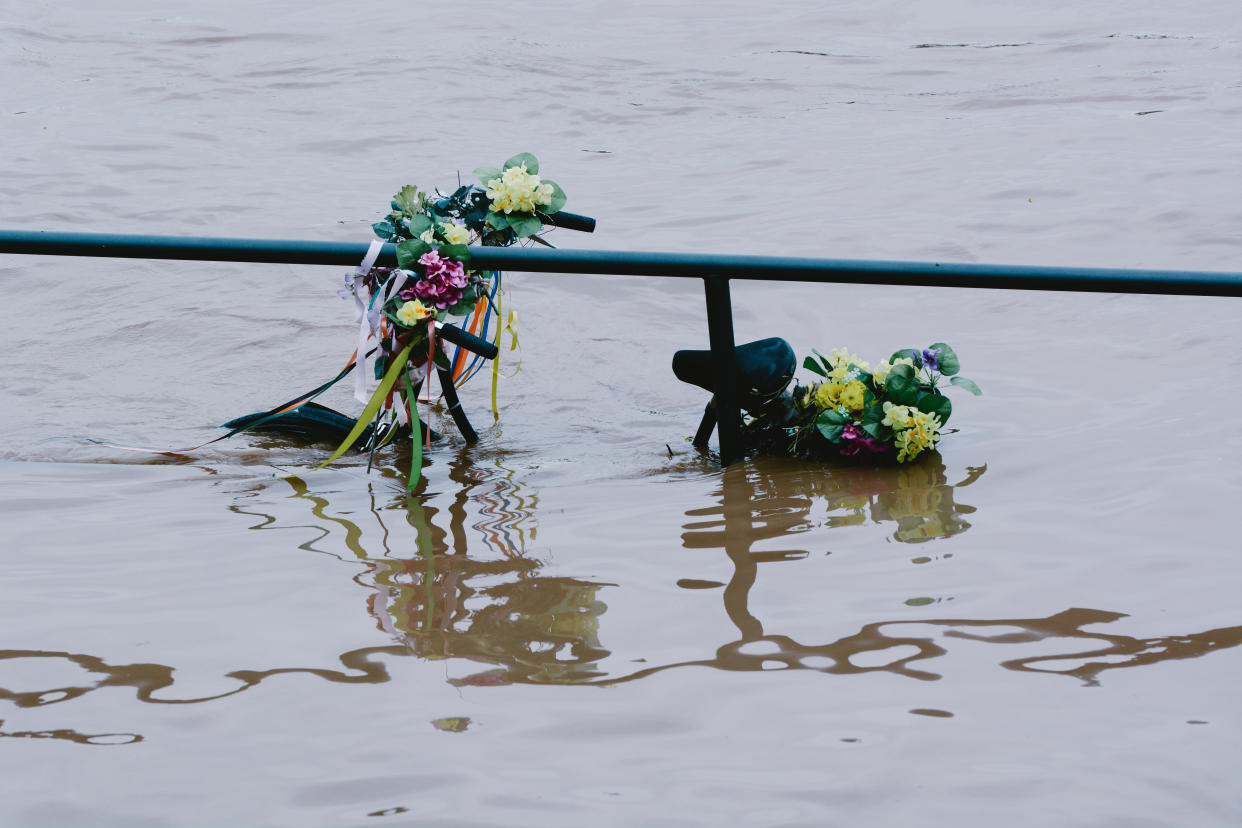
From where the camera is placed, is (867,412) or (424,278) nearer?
(424,278)

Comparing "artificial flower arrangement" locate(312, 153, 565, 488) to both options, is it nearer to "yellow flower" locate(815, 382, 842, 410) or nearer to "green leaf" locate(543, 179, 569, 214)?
"green leaf" locate(543, 179, 569, 214)

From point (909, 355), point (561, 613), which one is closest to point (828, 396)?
point (909, 355)

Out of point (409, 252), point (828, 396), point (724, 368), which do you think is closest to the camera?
point (409, 252)

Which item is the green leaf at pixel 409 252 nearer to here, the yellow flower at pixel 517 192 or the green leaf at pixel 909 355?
the yellow flower at pixel 517 192

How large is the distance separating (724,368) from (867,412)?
0.41 metres

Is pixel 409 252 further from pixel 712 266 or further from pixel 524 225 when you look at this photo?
pixel 712 266

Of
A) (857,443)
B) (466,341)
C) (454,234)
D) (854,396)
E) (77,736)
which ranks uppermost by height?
(454,234)

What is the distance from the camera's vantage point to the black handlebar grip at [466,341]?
10.8 ft

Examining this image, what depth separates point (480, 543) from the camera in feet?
9.25

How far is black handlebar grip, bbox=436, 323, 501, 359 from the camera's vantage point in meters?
3.30

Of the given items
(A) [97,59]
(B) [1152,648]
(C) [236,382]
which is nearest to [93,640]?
(B) [1152,648]

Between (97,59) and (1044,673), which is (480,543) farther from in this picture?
(97,59)

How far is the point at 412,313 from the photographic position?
10.7 feet

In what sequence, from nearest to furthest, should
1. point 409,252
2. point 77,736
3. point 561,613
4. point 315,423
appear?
1. point 77,736
2. point 561,613
3. point 409,252
4. point 315,423
